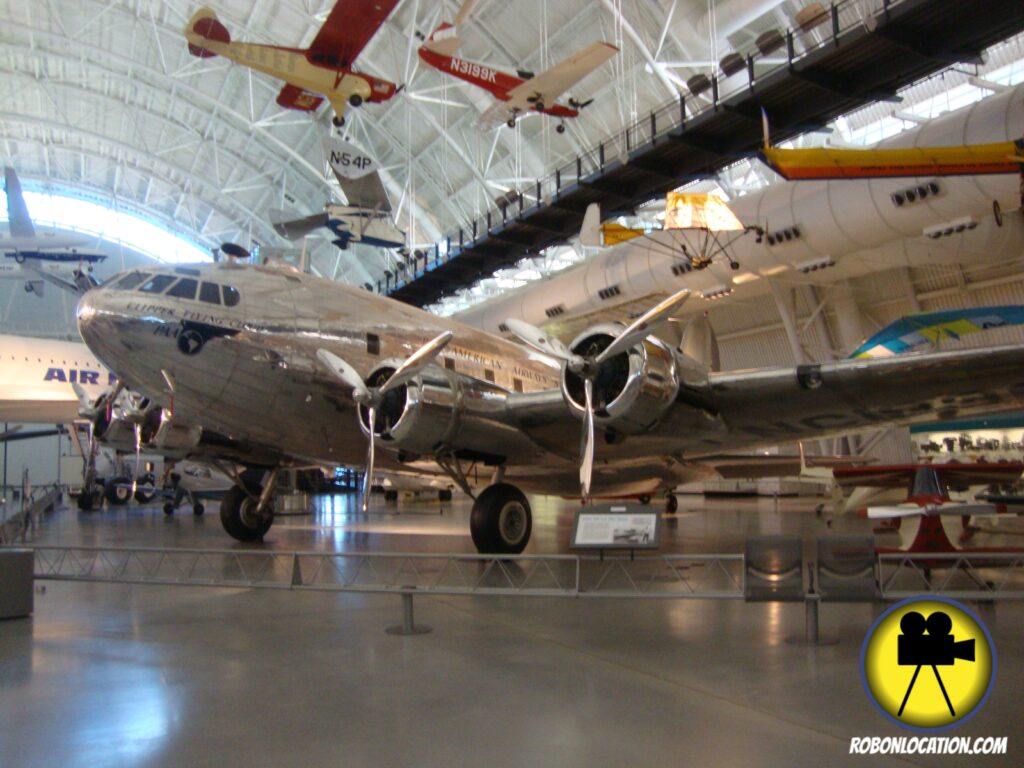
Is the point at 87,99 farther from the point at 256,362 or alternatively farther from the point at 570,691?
the point at 570,691

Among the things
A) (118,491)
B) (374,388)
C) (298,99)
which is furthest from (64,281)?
(374,388)

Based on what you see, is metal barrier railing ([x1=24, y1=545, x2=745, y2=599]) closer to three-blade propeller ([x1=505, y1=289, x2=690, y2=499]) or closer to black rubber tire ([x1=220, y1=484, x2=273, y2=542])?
three-blade propeller ([x1=505, y1=289, x2=690, y2=499])

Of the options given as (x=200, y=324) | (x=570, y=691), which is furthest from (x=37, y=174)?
(x=570, y=691)

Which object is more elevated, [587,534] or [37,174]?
[37,174]

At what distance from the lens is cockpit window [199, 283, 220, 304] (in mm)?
9672

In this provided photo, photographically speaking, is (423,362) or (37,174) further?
(37,174)

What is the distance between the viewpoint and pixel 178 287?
9648 millimetres

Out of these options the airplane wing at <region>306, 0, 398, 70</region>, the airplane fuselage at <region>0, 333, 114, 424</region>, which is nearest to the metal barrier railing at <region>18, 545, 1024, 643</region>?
the airplane wing at <region>306, 0, 398, 70</region>

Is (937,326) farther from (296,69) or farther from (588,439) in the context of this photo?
(296,69)

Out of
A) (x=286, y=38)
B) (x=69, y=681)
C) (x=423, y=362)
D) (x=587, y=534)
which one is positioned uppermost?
(x=286, y=38)

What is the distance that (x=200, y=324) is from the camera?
944 centimetres

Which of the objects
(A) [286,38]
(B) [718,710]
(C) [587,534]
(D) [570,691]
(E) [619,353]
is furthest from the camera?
(A) [286,38]

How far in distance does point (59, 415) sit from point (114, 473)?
158 inches
